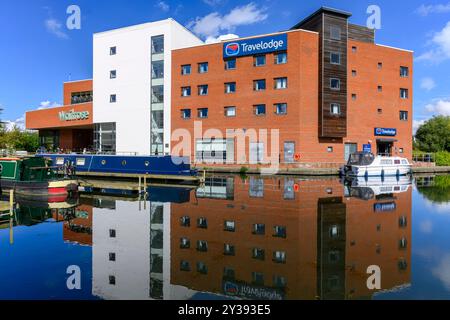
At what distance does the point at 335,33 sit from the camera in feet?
124

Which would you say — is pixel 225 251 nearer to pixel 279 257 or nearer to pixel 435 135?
pixel 279 257

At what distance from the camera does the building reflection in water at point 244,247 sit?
20.0 feet

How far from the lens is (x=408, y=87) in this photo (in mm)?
43438

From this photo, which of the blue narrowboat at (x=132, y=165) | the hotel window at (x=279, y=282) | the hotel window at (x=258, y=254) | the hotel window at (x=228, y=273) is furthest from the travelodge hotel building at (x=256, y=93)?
the hotel window at (x=279, y=282)

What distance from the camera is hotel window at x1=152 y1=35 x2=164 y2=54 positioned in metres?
42.7

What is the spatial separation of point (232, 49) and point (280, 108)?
947 centimetres

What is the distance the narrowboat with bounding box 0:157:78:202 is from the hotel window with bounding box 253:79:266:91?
85.4 ft

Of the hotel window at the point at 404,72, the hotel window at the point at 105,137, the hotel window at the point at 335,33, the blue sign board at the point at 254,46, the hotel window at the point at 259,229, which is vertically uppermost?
the hotel window at the point at 335,33

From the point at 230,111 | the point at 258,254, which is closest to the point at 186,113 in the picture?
the point at 230,111

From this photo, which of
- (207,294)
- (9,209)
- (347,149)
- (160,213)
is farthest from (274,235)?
(347,149)

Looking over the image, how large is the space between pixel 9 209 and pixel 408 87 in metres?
46.2

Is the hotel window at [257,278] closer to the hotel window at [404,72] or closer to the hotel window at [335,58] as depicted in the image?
the hotel window at [335,58]

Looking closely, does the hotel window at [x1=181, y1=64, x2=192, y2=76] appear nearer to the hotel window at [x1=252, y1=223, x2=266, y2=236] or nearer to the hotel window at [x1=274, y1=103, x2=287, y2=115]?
the hotel window at [x1=274, y1=103, x2=287, y2=115]

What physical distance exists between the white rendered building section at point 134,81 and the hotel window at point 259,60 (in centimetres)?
1114
